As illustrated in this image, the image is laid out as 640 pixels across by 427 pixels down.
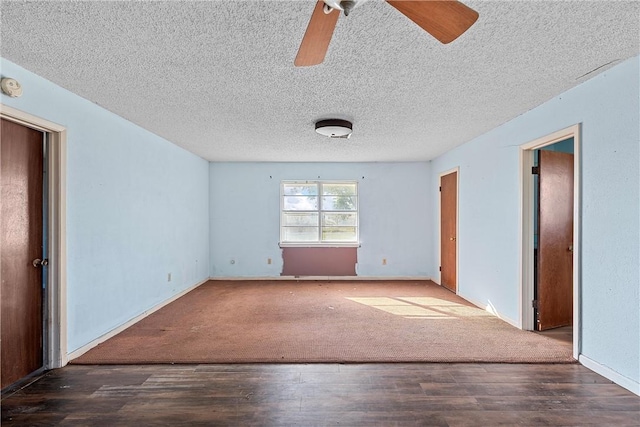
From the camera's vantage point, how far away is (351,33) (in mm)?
1774

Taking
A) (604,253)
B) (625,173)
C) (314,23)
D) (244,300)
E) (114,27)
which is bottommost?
(244,300)

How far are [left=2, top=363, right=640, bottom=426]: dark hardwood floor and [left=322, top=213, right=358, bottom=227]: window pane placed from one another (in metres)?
3.60

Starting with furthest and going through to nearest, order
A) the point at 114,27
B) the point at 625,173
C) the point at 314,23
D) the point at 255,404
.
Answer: the point at 625,173 < the point at 255,404 < the point at 114,27 < the point at 314,23

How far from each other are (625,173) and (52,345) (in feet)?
14.6

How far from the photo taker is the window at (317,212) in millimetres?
5957

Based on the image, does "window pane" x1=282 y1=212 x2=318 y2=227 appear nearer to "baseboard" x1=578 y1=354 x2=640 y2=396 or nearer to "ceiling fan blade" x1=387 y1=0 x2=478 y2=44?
"baseboard" x1=578 y1=354 x2=640 y2=396

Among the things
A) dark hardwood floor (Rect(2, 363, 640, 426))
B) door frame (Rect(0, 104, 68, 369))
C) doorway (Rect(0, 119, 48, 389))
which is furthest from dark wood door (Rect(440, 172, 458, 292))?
doorway (Rect(0, 119, 48, 389))

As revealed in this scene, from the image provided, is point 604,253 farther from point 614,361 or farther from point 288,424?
point 288,424

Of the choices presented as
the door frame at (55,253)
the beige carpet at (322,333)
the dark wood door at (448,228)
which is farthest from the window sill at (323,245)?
the door frame at (55,253)

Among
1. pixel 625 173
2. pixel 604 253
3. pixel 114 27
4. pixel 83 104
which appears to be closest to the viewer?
pixel 114 27

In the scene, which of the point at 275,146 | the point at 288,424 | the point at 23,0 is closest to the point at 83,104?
the point at 23,0

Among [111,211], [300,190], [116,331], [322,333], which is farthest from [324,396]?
[300,190]

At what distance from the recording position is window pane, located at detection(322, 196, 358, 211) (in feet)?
19.6

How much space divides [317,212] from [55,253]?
13.3ft
